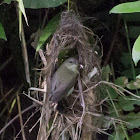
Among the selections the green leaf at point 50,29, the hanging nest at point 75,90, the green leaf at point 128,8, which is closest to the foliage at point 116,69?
the green leaf at point 50,29

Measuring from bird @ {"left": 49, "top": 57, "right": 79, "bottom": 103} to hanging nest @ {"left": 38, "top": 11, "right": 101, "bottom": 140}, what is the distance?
0.09ft

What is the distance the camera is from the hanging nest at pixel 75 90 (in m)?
1.25

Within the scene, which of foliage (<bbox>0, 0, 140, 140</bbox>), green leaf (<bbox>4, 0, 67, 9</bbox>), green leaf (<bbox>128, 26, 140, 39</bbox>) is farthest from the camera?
green leaf (<bbox>128, 26, 140, 39</bbox>)

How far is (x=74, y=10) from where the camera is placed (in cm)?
142

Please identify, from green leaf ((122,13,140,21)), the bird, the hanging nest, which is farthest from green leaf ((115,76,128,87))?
green leaf ((122,13,140,21))

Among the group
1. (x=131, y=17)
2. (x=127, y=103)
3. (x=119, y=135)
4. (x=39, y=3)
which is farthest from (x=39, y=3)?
(x=119, y=135)

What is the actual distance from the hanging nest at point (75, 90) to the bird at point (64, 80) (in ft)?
0.09

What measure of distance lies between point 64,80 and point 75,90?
0.28ft

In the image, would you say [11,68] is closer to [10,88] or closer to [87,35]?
[10,88]

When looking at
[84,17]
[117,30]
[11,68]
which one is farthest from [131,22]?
[11,68]

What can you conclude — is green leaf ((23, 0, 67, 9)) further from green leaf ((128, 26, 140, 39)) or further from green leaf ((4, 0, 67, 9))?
green leaf ((128, 26, 140, 39))

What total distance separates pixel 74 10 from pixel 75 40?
0.81 feet

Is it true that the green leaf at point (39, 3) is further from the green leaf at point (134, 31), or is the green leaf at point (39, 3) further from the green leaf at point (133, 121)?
the green leaf at point (133, 121)

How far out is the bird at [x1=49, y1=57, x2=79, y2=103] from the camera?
4.12ft
